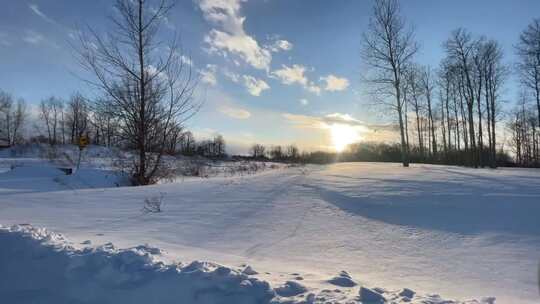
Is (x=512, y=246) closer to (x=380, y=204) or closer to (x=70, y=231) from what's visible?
(x=380, y=204)

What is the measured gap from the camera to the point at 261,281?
295 cm

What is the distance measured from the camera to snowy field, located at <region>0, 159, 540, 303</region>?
3033mm

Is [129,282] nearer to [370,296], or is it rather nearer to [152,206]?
[370,296]

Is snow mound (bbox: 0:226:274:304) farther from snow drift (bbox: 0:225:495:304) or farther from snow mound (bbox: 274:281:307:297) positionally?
snow mound (bbox: 274:281:307:297)

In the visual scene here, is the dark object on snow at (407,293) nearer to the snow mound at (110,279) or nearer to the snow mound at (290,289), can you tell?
the snow mound at (290,289)

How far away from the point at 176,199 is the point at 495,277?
20.9 ft

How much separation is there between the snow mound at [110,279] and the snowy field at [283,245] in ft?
0.04

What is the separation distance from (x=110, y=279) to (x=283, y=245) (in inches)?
90.4

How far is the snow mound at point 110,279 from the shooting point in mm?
2889

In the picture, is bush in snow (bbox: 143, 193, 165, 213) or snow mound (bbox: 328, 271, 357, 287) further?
bush in snow (bbox: 143, 193, 165, 213)

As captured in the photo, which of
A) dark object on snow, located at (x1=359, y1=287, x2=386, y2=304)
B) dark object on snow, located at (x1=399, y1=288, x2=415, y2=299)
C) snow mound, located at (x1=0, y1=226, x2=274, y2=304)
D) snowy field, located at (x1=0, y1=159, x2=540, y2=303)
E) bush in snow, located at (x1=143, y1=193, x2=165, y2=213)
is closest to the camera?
dark object on snow, located at (x1=359, y1=287, x2=386, y2=304)

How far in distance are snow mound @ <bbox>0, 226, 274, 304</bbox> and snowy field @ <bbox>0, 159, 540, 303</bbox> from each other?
0.01 metres

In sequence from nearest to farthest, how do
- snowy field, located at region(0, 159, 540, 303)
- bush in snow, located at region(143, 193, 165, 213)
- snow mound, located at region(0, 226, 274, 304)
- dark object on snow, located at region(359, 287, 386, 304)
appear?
1. dark object on snow, located at region(359, 287, 386, 304)
2. snow mound, located at region(0, 226, 274, 304)
3. snowy field, located at region(0, 159, 540, 303)
4. bush in snow, located at region(143, 193, 165, 213)

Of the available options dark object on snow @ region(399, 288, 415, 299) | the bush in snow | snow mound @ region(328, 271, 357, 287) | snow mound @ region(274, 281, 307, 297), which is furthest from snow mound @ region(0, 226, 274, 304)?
the bush in snow
